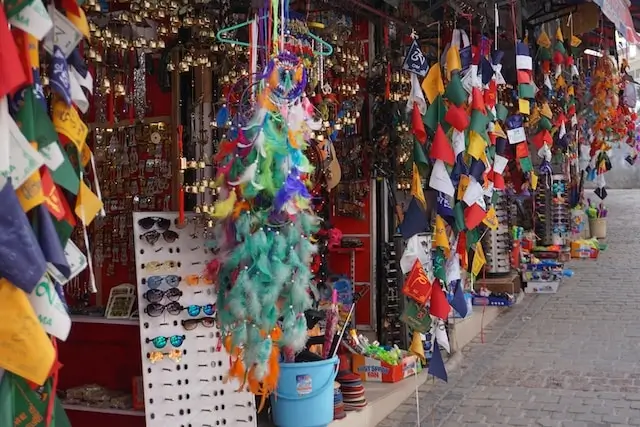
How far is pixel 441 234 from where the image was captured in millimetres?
4852

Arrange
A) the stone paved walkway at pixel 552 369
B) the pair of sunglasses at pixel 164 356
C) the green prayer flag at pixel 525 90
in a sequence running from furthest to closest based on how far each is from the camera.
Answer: the green prayer flag at pixel 525 90 < the stone paved walkway at pixel 552 369 < the pair of sunglasses at pixel 164 356

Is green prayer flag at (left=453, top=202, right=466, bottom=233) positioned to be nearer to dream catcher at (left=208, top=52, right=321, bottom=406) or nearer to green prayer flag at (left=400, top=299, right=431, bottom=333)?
green prayer flag at (left=400, top=299, right=431, bottom=333)

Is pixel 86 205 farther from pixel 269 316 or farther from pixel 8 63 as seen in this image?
pixel 269 316

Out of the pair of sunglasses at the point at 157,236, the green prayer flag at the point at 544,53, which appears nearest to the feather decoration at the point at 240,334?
the pair of sunglasses at the point at 157,236

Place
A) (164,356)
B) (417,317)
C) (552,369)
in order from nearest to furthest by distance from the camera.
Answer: (164,356) → (417,317) → (552,369)

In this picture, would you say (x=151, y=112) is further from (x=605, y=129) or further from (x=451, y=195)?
(x=605, y=129)

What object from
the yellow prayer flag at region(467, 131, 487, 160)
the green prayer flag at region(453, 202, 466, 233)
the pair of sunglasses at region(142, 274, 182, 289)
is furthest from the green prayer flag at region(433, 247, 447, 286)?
the pair of sunglasses at region(142, 274, 182, 289)

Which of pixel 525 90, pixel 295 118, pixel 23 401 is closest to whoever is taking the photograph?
pixel 23 401

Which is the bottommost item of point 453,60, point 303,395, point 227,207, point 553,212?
point 303,395

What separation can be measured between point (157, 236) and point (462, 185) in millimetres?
1943

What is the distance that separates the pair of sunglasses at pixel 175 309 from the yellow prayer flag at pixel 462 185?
5.62ft

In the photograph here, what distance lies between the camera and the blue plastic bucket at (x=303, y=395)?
14.5 feet

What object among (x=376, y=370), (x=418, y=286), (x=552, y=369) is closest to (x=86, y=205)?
(x=418, y=286)

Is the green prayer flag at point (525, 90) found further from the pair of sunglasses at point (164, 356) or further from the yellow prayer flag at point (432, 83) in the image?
the pair of sunglasses at point (164, 356)
